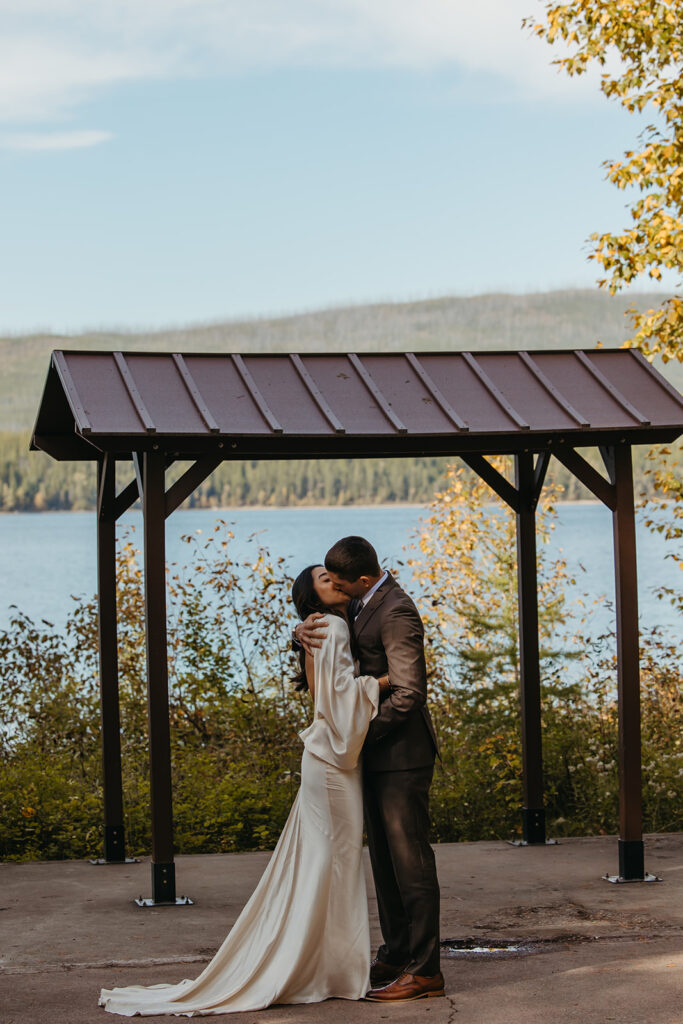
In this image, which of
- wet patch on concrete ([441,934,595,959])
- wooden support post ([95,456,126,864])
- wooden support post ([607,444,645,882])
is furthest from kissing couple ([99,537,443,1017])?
wooden support post ([95,456,126,864])

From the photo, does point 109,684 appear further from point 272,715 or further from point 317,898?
point 317,898

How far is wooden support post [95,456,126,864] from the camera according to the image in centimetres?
765

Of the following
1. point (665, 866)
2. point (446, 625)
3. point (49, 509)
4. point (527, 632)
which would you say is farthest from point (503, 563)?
point (49, 509)

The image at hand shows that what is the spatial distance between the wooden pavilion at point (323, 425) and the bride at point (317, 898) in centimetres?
173

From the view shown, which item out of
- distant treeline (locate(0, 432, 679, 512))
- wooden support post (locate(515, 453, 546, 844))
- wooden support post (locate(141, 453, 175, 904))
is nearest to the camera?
wooden support post (locate(141, 453, 175, 904))

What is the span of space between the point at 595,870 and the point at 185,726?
405 cm

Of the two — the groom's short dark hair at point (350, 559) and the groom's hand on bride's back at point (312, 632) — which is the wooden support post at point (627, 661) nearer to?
the groom's short dark hair at point (350, 559)

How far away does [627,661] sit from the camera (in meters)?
6.92

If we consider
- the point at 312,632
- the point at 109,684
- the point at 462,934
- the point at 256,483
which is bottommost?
the point at 462,934

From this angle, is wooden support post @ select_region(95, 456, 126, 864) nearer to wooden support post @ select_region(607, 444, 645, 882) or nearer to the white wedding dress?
the white wedding dress

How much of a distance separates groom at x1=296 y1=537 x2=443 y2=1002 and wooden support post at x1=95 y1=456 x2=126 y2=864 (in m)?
3.09

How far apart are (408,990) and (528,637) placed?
138 inches

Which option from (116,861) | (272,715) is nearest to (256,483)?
(272,715)

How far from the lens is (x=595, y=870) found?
23.9 feet
